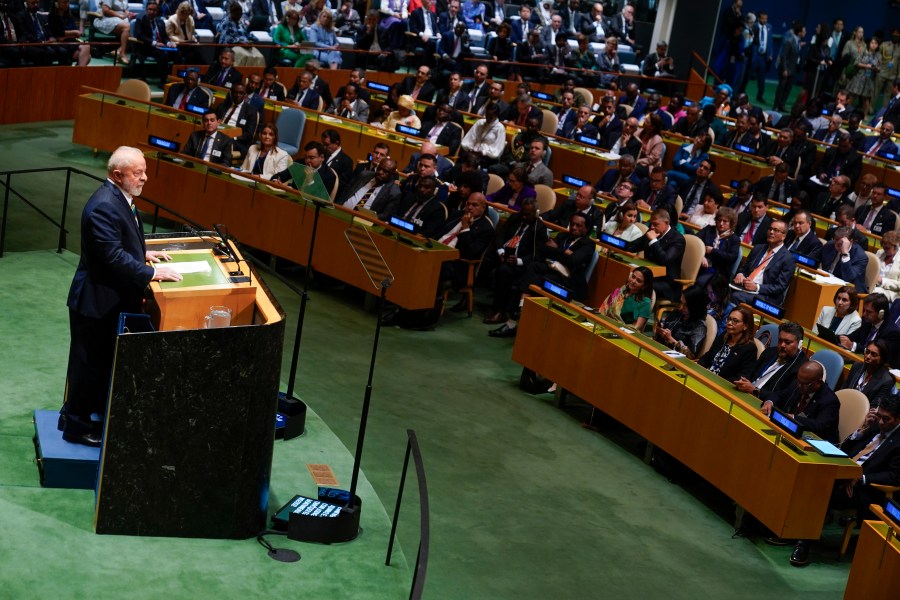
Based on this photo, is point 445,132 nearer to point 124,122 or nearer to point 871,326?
point 124,122

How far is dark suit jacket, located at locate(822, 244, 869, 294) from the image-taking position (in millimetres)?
9789

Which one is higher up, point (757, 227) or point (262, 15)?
point (262, 15)

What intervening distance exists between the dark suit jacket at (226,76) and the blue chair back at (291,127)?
1535 millimetres

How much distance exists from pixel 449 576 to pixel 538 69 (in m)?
14.4

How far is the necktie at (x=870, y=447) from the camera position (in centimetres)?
684

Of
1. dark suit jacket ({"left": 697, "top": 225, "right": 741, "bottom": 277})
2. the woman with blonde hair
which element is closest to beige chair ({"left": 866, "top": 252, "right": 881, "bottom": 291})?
dark suit jacket ({"left": 697, "top": 225, "right": 741, "bottom": 277})

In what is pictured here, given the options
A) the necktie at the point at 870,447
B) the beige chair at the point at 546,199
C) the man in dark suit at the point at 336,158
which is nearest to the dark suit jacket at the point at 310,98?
the man in dark suit at the point at 336,158

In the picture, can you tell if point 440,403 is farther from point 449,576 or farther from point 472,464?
point 449,576

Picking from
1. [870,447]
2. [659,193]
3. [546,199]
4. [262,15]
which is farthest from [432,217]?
[262,15]

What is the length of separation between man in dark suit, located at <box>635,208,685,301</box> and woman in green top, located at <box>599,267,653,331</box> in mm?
996

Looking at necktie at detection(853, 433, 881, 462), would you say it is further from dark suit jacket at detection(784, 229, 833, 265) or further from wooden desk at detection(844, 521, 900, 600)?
dark suit jacket at detection(784, 229, 833, 265)

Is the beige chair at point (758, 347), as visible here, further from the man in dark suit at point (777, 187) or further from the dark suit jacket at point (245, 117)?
the dark suit jacket at point (245, 117)

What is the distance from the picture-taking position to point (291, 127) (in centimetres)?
1259

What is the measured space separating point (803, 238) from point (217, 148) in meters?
5.27
